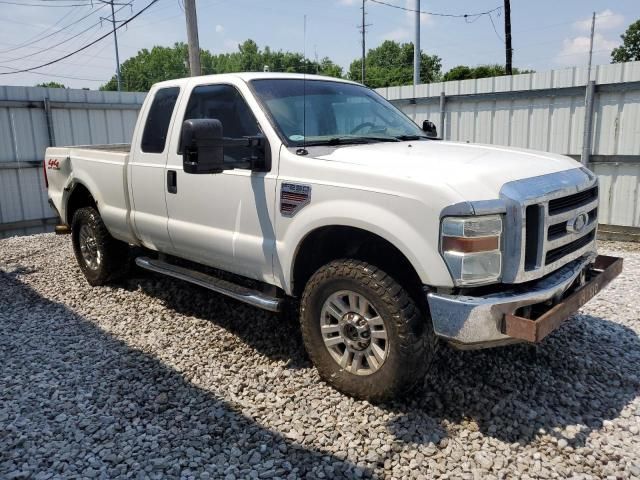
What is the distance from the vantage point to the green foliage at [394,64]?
64.9m

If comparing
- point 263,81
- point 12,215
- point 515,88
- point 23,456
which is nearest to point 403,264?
point 263,81

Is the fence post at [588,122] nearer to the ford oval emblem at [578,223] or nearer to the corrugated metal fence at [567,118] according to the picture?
the corrugated metal fence at [567,118]

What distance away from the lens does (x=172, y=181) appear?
453cm

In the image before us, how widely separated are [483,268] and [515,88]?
7095mm

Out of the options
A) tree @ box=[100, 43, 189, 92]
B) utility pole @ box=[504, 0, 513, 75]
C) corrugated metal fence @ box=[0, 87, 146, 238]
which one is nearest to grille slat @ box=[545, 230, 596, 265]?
corrugated metal fence @ box=[0, 87, 146, 238]

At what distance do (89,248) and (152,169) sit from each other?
185cm

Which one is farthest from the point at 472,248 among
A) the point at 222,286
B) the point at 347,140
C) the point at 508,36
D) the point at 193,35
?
the point at 508,36

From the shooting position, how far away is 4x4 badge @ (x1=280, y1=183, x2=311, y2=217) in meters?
3.49

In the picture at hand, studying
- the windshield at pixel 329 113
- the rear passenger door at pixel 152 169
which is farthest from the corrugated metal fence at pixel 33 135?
the windshield at pixel 329 113

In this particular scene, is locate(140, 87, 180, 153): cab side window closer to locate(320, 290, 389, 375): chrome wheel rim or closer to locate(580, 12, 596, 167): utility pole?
locate(320, 290, 389, 375): chrome wheel rim

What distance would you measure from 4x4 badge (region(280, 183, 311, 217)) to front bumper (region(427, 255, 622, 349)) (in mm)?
1044

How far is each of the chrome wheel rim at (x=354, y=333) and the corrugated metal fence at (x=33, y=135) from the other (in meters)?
8.91

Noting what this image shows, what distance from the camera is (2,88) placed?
32.6 ft

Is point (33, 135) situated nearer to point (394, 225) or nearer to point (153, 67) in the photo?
point (394, 225)
